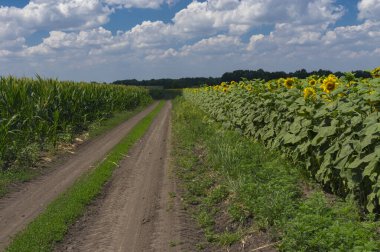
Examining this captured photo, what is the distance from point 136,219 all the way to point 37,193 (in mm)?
3104

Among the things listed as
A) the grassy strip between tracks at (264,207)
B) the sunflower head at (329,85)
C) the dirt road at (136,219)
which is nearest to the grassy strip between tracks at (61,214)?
the dirt road at (136,219)

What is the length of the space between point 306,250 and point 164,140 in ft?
40.8

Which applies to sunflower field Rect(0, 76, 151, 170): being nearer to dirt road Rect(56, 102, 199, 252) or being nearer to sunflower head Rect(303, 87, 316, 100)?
dirt road Rect(56, 102, 199, 252)

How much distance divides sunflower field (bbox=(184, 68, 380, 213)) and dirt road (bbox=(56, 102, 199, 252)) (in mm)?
2098

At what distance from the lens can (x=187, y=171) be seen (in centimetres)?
1096

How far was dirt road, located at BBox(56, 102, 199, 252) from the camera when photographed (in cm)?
634

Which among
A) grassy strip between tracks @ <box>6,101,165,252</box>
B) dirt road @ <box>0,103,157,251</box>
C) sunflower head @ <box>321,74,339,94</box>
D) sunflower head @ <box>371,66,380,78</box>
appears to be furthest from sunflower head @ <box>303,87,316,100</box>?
dirt road @ <box>0,103,157,251</box>

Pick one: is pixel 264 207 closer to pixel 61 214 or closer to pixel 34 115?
pixel 61 214

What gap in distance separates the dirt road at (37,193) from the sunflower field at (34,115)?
3.93 ft

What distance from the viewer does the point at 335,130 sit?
6.50m

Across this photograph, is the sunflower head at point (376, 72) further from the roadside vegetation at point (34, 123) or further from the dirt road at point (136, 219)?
the roadside vegetation at point (34, 123)

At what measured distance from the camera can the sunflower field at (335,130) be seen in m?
5.58

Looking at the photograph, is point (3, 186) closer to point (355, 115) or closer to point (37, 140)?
point (37, 140)

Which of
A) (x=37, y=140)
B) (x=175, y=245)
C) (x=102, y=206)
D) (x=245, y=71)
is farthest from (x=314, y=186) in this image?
(x=245, y=71)
